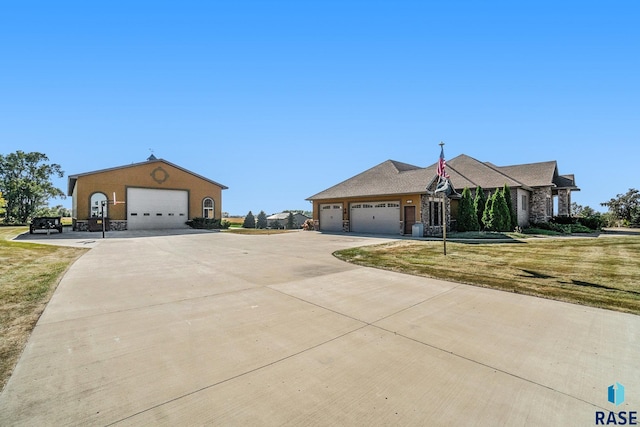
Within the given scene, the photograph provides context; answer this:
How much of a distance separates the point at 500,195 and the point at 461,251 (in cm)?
1142

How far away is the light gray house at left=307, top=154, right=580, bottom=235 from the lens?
1975cm

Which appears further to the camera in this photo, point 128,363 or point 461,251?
point 461,251

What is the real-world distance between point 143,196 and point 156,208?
5.08ft

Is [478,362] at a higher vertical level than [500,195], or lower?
lower

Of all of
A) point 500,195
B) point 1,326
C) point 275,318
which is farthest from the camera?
point 500,195

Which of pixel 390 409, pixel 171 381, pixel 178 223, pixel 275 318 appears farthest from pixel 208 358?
pixel 178 223

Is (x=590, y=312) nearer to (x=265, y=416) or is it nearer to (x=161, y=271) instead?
(x=265, y=416)

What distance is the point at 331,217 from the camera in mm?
24531

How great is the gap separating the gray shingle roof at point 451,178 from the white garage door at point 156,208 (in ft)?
45.0

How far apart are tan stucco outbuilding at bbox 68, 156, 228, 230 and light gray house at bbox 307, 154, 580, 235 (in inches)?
520

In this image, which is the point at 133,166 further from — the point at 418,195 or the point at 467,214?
the point at 467,214

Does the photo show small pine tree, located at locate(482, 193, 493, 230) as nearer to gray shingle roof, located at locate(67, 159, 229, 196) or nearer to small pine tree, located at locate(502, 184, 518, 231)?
small pine tree, located at locate(502, 184, 518, 231)

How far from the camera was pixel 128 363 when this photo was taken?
293 centimetres

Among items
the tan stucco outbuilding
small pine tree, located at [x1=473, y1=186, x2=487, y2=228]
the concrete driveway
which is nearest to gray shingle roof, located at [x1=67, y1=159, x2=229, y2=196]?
the tan stucco outbuilding
